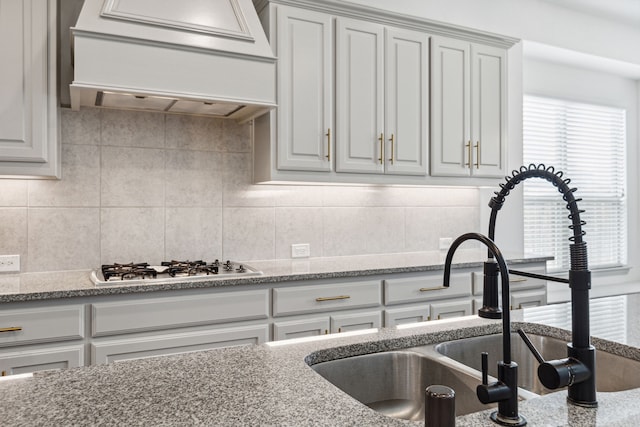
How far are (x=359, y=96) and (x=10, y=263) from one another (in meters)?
2.18

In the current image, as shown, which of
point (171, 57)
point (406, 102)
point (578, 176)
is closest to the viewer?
point (171, 57)

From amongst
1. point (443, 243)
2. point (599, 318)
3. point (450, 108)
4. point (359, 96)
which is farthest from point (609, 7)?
point (599, 318)

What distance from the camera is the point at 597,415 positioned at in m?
0.83

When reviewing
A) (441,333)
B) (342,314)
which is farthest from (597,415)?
(342,314)

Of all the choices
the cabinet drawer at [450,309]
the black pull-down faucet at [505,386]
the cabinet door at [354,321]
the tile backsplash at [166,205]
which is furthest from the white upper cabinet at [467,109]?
the black pull-down faucet at [505,386]

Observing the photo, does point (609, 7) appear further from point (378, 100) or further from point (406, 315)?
point (406, 315)

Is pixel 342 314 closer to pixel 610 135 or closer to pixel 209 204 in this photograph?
pixel 209 204

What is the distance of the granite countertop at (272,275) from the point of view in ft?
6.85

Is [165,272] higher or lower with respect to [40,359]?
higher

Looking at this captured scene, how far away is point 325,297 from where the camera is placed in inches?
103

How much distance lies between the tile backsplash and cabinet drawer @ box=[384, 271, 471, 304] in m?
0.66

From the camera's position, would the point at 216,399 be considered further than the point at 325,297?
No

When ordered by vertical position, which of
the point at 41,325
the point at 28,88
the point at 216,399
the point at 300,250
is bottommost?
the point at 41,325

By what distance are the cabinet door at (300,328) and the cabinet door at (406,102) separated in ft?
3.67
